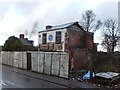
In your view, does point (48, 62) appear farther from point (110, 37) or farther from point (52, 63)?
point (110, 37)

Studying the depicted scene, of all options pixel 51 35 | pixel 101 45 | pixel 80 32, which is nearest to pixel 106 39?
pixel 101 45

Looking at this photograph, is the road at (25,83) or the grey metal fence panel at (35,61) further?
the grey metal fence panel at (35,61)

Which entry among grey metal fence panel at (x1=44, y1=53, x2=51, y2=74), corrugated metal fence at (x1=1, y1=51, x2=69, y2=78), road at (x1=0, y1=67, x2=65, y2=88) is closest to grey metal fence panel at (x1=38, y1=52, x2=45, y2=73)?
corrugated metal fence at (x1=1, y1=51, x2=69, y2=78)

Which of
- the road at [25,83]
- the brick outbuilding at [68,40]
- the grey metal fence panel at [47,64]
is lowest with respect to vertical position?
the road at [25,83]

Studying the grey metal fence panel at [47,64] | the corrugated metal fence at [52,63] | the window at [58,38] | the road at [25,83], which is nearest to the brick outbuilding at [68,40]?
the window at [58,38]

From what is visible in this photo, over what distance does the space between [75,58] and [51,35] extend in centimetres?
742

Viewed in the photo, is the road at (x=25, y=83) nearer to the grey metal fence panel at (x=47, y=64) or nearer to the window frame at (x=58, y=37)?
the grey metal fence panel at (x=47, y=64)

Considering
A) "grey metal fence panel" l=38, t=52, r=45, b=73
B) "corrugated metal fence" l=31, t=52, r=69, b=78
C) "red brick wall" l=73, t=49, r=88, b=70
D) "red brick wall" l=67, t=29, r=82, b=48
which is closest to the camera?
"corrugated metal fence" l=31, t=52, r=69, b=78

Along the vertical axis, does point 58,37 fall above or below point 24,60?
above

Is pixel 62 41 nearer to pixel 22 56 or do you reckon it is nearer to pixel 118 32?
pixel 22 56

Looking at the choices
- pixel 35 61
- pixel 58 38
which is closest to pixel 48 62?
pixel 35 61

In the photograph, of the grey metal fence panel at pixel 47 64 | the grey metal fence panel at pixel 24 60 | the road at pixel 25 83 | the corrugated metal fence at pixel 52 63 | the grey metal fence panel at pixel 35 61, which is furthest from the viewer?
the grey metal fence panel at pixel 24 60

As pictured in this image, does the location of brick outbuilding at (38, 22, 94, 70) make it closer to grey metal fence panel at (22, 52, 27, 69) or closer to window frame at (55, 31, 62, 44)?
window frame at (55, 31, 62, 44)

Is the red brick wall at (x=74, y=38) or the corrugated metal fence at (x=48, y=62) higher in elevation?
the red brick wall at (x=74, y=38)
